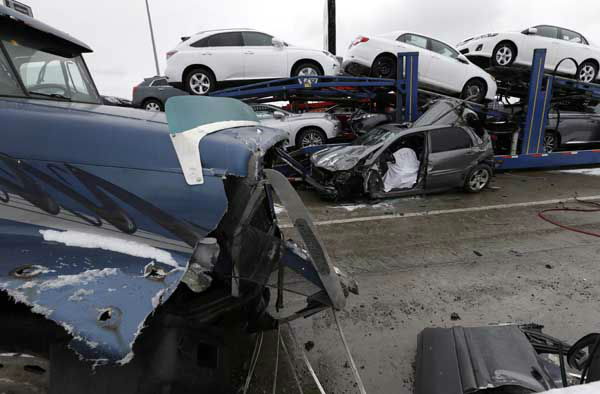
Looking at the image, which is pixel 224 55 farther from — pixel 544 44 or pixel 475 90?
pixel 544 44

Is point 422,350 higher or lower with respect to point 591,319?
higher

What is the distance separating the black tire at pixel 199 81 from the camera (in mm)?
7844

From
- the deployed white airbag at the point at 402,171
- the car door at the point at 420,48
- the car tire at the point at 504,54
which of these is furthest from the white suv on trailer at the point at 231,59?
the car tire at the point at 504,54

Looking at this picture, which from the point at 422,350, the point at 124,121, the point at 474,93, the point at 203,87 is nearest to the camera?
the point at 124,121

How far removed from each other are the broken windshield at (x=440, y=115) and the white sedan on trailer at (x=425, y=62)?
6.06ft

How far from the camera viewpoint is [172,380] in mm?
1545

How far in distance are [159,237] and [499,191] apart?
781 centimetres

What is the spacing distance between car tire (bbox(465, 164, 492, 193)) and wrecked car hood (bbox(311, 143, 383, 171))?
220 centimetres

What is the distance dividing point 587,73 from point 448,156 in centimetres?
645

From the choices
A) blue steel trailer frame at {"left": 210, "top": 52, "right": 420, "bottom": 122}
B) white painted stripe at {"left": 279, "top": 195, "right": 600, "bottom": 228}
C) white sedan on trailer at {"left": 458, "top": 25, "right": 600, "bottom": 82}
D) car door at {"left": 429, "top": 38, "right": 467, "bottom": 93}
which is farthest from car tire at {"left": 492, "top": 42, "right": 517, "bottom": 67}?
white painted stripe at {"left": 279, "top": 195, "right": 600, "bottom": 228}

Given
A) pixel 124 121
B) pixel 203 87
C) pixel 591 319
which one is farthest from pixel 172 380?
pixel 203 87

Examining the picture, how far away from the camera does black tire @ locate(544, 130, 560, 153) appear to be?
9391 mm

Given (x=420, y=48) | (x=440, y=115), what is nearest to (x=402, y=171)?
(x=440, y=115)

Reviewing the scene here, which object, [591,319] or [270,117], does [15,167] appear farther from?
[270,117]
